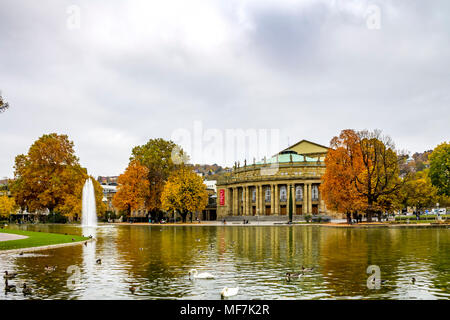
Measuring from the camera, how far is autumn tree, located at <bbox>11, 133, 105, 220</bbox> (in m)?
93.8

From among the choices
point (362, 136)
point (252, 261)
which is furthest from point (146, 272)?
point (362, 136)

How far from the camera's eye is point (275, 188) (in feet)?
363

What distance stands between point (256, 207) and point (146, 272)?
97.5 metres

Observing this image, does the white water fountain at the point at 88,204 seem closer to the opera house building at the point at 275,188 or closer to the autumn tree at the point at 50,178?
the autumn tree at the point at 50,178

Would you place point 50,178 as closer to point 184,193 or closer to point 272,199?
point 184,193

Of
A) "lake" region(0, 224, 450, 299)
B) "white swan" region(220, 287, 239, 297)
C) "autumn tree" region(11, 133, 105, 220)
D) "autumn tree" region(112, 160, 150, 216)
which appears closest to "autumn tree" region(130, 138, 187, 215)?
"autumn tree" region(112, 160, 150, 216)

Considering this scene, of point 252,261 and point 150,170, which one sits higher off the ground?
point 150,170

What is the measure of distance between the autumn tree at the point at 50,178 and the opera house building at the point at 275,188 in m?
42.8

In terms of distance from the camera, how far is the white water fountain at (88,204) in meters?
95.5

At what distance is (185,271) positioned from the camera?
1981 cm

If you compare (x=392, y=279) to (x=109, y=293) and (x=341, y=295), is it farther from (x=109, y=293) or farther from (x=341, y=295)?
(x=109, y=293)

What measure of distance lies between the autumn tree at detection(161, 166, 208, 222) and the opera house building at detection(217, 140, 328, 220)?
1956cm

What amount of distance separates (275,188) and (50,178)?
53326 millimetres

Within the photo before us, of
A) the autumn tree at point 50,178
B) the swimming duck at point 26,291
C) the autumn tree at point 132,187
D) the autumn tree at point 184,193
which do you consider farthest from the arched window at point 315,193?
the swimming duck at point 26,291
